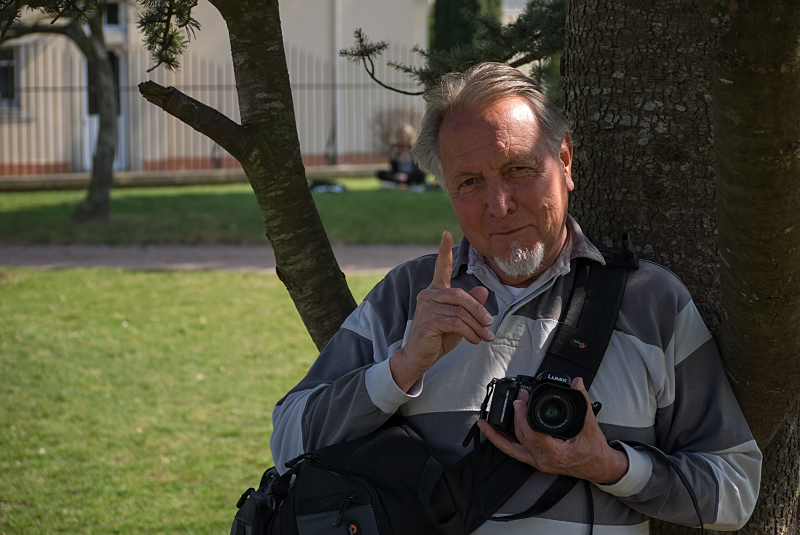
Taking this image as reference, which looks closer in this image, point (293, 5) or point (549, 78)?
point (549, 78)

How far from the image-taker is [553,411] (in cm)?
202

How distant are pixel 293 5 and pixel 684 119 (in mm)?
19676

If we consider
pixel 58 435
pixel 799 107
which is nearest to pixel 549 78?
pixel 799 107

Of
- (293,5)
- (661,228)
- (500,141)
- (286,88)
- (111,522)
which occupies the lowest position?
(111,522)

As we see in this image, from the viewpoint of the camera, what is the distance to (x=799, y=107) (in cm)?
151

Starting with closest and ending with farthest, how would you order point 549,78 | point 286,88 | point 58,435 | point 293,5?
point 286,88, point 549,78, point 58,435, point 293,5

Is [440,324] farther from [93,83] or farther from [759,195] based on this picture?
[93,83]

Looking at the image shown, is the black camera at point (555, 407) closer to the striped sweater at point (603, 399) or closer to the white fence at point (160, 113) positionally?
the striped sweater at point (603, 399)

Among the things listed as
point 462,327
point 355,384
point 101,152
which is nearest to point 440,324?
point 462,327

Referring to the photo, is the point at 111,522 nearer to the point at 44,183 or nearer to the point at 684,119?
the point at 684,119

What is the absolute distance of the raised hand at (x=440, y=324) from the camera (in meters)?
2.08

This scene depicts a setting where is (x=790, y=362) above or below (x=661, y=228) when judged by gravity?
below

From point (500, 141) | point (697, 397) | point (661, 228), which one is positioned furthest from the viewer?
point (661, 228)

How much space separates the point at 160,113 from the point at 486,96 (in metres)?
17.8
